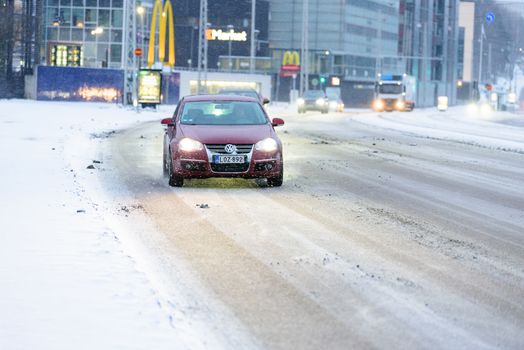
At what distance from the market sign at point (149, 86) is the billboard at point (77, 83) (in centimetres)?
1516

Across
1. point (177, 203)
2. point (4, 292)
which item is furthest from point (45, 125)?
point (4, 292)

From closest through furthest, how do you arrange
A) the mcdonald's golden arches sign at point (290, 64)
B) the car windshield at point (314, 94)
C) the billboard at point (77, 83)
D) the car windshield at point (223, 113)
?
1. the car windshield at point (223, 113)
2. the car windshield at point (314, 94)
3. the billboard at point (77, 83)
4. the mcdonald's golden arches sign at point (290, 64)

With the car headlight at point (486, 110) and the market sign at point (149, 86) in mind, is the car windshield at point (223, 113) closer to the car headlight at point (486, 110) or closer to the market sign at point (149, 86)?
the market sign at point (149, 86)

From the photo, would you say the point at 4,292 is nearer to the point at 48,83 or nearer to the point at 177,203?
the point at 177,203

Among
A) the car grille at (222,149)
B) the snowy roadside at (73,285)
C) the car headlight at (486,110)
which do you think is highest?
the car headlight at (486,110)

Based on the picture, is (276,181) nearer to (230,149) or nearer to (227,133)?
(230,149)

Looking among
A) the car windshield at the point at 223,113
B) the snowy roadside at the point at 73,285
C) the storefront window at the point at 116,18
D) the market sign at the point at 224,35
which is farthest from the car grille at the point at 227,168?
the market sign at the point at 224,35

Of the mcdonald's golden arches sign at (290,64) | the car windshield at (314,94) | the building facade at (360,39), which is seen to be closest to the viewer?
the car windshield at (314,94)

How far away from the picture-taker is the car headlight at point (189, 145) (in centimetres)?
1495

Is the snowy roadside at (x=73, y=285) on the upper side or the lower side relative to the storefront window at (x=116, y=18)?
lower

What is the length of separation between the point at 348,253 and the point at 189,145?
623 cm

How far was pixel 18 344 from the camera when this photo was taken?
18.6 feet

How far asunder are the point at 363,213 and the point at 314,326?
5941mm

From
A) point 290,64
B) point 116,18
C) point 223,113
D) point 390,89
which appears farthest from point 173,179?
point 290,64
